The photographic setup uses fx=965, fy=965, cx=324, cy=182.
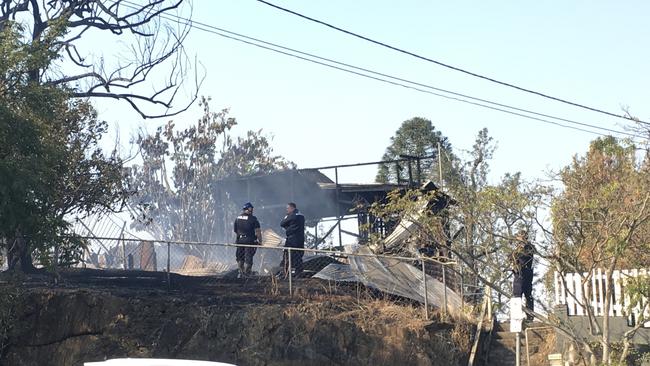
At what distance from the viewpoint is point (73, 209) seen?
69.2ft

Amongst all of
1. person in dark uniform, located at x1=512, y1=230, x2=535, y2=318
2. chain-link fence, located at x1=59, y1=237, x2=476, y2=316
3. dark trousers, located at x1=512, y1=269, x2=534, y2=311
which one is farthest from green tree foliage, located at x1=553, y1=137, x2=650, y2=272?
chain-link fence, located at x1=59, y1=237, x2=476, y2=316

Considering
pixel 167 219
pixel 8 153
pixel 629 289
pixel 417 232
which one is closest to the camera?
pixel 8 153

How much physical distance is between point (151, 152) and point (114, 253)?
26865mm

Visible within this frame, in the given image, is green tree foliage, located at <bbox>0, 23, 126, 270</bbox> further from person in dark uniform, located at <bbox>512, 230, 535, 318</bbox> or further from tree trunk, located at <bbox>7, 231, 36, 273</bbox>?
person in dark uniform, located at <bbox>512, 230, 535, 318</bbox>

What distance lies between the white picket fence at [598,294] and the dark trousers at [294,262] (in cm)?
537

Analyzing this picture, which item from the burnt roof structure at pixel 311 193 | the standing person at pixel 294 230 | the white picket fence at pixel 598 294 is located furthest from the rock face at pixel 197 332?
the burnt roof structure at pixel 311 193

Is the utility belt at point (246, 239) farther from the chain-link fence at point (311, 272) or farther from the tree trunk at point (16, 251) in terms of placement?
the tree trunk at point (16, 251)

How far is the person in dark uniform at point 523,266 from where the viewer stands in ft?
50.9

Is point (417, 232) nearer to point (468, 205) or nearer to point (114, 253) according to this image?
point (468, 205)

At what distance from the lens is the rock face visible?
16.1 m

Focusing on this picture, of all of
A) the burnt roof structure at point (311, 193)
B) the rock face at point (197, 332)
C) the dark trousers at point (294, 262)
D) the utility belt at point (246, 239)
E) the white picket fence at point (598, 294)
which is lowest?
the rock face at point (197, 332)

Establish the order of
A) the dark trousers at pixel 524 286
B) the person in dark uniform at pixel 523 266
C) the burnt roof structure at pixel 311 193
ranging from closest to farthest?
the person in dark uniform at pixel 523 266 < the dark trousers at pixel 524 286 < the burnt roof structure at pixel 311 193

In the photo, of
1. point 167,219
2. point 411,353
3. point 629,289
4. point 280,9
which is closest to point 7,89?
point 280,9

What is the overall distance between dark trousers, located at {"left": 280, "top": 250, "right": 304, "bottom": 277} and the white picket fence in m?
5.37
